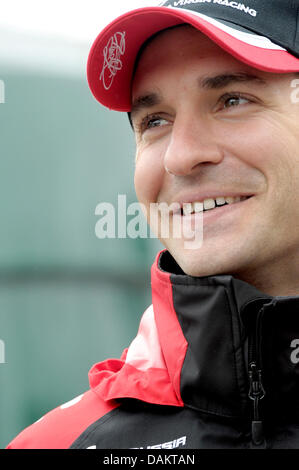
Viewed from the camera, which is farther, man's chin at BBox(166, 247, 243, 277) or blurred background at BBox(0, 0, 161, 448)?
blurred background at BBox(0, 0, 161, 448)

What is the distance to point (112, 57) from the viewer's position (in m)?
1.34

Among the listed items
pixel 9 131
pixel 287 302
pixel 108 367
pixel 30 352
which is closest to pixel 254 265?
pixel 287 302

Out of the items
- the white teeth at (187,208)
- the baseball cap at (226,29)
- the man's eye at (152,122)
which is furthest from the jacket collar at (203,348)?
the baseball cap at (226,29)

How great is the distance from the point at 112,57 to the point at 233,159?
0.42 m

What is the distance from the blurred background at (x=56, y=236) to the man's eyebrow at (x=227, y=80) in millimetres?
1549

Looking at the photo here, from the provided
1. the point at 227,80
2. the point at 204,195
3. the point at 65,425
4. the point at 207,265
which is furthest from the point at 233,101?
the point at 65,425

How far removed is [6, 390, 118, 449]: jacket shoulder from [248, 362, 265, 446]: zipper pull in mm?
335

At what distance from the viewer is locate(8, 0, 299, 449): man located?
1.01m

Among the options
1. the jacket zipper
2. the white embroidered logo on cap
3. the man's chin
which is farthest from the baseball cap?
the jacket zipper

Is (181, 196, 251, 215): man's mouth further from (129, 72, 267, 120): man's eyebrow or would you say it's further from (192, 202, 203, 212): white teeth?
(129, 72, 267, 120): man's eyebrow

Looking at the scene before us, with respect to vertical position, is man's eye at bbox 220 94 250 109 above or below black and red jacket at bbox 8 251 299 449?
above

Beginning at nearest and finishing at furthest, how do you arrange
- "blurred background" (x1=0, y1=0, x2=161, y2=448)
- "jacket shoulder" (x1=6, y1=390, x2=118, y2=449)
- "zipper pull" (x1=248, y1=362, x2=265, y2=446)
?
1. "zipper pull" (x1=248, y1=362, x2=265, y2=446)
2. "jacket shoulder" (x1=6, y1=390, x2=118, y2=449)
3. "blurred background" (x1=0, y1=0, x2=161, y2=448)

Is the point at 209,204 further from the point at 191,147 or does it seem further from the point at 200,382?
the point at 200,382
